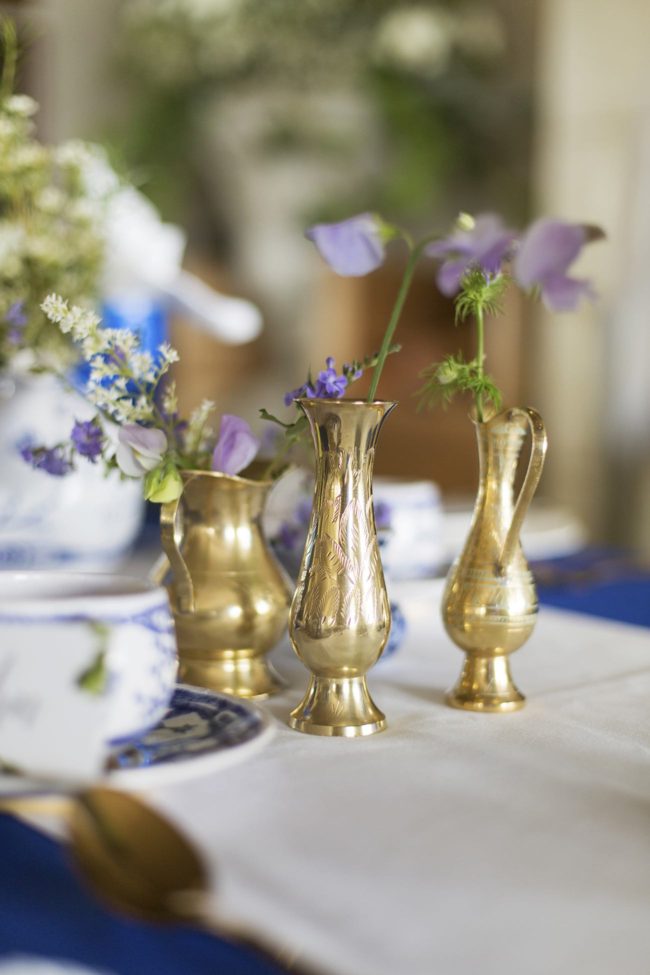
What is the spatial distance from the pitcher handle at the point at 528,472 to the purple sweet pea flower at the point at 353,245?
0.11 metres

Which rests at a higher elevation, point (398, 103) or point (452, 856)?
point (398, 103)

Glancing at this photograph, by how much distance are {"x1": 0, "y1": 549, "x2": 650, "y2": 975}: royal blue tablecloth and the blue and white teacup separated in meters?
0.05

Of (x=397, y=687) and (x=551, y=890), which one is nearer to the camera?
(x=551, y=890)

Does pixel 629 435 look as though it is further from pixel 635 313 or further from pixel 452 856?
pixel 452 856

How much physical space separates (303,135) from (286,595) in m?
2.80

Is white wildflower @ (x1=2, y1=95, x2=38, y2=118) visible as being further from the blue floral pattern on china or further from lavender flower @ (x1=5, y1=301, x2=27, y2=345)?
the blue floral pattern on china

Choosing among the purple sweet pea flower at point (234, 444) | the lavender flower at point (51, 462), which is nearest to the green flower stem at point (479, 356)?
the purple sweet pea flower at point (234, 444)

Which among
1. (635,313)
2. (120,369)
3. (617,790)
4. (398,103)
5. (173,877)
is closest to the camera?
(173,877)

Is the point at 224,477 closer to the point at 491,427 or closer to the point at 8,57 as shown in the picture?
the point at 491,427

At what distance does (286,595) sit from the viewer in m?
0.62

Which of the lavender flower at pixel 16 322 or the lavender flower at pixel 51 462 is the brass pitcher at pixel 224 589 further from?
the lavender flower at pixel 16 322

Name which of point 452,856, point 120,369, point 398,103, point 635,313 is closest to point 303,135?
point 398,103

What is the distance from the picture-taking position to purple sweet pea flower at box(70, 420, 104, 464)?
581 millimetres

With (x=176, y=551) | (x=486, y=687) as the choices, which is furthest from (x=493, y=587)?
(x=176, y=551)
